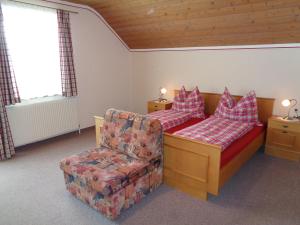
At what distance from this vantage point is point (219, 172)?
231 cm

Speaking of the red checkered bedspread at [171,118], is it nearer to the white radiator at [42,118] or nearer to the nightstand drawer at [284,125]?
the nightstand drawer at [284,125]

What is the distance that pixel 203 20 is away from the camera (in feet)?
11.5

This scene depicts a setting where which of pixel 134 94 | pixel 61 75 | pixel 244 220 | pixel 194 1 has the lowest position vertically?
pixel 244 220

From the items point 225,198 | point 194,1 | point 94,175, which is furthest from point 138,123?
point 194,1

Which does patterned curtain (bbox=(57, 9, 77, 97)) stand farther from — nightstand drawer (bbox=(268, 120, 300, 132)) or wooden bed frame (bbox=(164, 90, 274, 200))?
nightstand drawer (bbox=(268, 120, 300, 132))

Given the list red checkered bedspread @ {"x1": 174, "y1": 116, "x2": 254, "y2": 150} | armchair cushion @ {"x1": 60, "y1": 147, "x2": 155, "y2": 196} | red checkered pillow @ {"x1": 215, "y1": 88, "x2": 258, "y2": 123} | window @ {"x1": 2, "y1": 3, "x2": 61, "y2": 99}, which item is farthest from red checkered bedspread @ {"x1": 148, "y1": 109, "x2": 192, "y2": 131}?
window @ {"x1": 2, "y1": 3, "x2": 61, "y2": 99}

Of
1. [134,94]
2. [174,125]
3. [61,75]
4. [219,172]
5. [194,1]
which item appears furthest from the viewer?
[134,94]

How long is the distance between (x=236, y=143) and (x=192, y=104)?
1.42 m

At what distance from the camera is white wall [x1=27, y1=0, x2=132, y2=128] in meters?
4.48

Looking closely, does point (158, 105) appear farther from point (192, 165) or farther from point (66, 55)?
point (192, 165)

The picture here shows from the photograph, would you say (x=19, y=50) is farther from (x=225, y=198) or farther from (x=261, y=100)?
(x=261, y=100)

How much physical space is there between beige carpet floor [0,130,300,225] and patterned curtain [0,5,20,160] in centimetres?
34

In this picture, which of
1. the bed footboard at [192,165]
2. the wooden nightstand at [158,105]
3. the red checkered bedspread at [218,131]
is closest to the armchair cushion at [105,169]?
the bed footboard at [192,165]

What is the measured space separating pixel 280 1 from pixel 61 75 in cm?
370
